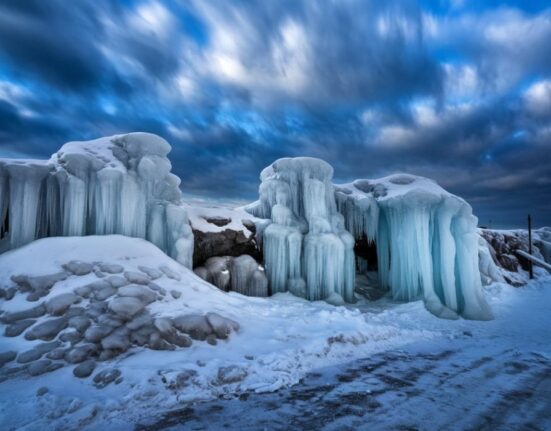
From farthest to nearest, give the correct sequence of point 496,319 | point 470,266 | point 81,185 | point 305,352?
1. point 470,266
2. point 496,319
3. point 81,185
4. point 305,352

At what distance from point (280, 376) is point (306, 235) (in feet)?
28.7

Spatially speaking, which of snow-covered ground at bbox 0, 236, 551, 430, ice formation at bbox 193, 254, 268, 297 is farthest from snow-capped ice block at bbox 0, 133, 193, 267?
ice formation at bbox 193, 254, 268, 297

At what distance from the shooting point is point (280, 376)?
4.69 meters

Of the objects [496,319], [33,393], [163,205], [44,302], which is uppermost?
[163,205]

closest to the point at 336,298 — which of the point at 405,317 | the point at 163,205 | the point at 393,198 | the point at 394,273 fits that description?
the point at 405,317

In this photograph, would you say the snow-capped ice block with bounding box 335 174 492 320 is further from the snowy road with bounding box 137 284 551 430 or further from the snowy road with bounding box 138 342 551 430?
the snowy road with bounding box 138 342 551 430

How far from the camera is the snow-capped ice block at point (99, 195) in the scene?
8.19 metres

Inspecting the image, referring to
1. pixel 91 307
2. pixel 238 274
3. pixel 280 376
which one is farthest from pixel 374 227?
pixel 91 307

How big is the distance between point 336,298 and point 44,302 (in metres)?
9.63

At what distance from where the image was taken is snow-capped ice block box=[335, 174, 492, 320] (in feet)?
38.7

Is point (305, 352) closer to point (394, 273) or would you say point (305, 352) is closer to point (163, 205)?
point (163, 205)

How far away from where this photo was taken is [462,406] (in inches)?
150

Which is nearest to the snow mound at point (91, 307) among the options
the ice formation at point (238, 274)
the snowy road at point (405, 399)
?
the snowy road at point (405, 399)

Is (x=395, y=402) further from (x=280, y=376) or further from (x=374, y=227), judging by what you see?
(x=374, y=227)
